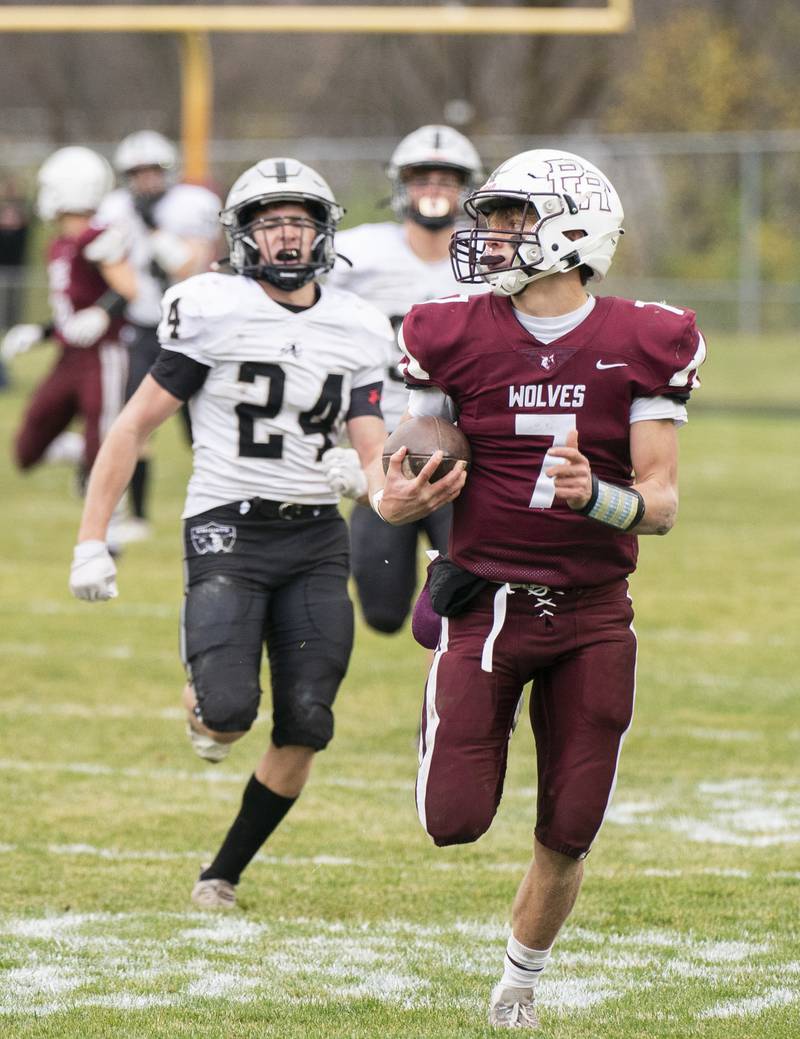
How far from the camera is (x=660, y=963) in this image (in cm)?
404

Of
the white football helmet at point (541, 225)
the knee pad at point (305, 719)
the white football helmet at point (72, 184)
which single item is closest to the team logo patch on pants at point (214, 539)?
the knee pad at point (305, 719)

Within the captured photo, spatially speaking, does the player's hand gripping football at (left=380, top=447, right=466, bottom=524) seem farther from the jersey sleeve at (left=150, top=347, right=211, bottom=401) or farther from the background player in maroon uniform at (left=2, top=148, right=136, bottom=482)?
the background player in maroon uniform at (left=2, top=148, right=136, bottom=482)

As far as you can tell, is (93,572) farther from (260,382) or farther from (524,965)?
(524,965)

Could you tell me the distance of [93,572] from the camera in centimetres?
437

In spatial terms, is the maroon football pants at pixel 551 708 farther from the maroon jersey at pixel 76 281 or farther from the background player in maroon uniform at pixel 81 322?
the maroon jersey at pixel 76 281

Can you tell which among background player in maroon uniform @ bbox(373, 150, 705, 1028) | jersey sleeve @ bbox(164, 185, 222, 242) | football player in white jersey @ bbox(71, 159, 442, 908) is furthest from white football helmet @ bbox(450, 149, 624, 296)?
jersey sleeve @ bbox(164, 185, 222, 242)

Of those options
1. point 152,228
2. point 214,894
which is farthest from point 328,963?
point 152,228

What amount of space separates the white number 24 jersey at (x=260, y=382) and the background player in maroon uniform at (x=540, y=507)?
3.16 ft

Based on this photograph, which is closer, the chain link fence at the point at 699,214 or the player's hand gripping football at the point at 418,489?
the player's hand gripping football at the point at 418,489

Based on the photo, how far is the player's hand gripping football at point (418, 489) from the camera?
357cm

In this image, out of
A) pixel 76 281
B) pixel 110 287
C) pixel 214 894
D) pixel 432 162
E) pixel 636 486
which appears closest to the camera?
pixel 636 486

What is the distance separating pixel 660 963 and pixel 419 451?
1264 mm

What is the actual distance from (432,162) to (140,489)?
15.5ft

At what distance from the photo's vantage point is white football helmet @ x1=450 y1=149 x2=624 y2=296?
3.63 metres
